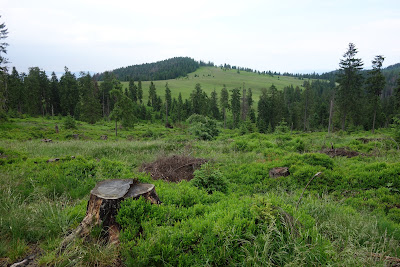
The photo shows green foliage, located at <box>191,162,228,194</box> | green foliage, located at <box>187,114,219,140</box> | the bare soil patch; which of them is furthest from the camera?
green foliage, located at <box>187,114,219,140</box>

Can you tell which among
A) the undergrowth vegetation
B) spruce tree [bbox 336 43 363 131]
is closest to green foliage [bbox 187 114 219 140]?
the undergrowth vegetation

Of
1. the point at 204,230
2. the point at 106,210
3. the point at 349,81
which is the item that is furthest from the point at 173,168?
the point at 349,81

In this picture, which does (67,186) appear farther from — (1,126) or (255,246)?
(1,126)

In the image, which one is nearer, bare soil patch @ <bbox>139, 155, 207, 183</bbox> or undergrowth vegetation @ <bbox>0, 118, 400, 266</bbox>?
undergrowth vegetation @ <bbox>0, 118, 400, 266</bbox>

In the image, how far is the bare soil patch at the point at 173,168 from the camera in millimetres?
7770

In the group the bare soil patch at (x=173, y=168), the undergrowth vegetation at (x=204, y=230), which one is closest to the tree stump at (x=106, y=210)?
the undergrowth vegetation at (x=204, y=230)

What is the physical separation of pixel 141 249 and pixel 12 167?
6721 mm

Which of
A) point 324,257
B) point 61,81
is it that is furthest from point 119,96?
point 61,81

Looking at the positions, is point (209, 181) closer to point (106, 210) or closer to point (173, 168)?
point (173, 168)

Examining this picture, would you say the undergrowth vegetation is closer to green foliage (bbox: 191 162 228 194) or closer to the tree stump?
green foliage (bbox: 191 162 228 194)

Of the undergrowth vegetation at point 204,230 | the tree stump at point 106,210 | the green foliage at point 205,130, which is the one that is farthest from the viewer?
the green foliage at point 205,130

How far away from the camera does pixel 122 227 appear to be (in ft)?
11.2

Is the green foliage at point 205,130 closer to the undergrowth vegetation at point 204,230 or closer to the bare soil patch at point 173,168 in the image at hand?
the bare soil patch at point 173,168

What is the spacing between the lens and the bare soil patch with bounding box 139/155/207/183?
7.77m
